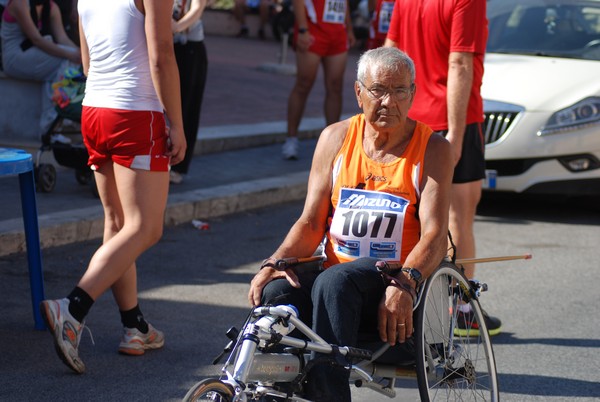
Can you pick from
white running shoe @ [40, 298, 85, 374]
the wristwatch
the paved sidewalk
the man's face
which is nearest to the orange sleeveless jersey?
the man's face

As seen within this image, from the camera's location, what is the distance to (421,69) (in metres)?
5.98

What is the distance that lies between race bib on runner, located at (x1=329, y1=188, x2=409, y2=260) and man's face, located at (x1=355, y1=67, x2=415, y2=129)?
29cm

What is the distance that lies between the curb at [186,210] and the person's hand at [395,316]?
11.8 feet

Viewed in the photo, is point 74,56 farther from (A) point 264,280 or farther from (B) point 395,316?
(B) point 395,316

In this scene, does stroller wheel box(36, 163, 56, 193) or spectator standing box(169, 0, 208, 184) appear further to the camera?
spectator standing box(169, 0, 208, 184)

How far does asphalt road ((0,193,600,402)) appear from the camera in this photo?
16.3ft

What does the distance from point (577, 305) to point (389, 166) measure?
8.90 feet

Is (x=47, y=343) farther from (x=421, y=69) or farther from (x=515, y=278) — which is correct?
(x=515, y=278)

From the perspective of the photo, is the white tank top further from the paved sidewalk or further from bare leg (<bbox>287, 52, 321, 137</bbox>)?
bare leg (<bbox>287, 52, 321, 137</bbox>)

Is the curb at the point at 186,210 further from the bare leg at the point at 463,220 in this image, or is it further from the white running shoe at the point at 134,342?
the bare leg at the point at 463,220

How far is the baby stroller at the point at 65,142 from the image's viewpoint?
8.31 meters

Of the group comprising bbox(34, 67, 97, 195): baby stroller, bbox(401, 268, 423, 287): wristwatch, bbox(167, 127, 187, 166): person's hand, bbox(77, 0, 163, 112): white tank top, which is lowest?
bbox(34, 67, 97, 195): baby stroller

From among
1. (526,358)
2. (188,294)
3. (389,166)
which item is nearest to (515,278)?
(526,358)

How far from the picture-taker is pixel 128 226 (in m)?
5.00
